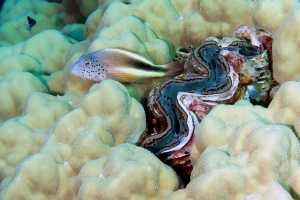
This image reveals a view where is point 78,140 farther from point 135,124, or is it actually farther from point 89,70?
point 89,70

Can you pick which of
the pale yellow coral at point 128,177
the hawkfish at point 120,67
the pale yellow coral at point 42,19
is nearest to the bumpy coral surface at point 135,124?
the pale yellow coral at point 128,177

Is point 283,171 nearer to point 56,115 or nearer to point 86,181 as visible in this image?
point 86,181

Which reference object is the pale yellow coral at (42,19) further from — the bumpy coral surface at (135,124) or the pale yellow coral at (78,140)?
the pale yellow coral at (78,140)

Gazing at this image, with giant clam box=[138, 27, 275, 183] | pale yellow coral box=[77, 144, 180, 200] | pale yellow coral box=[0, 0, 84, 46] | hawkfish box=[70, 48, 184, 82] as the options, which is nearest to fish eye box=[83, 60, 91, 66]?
hawkfish box=[70, 48, 184, 82]

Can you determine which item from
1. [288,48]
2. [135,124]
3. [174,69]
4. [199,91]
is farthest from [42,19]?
[288,48]

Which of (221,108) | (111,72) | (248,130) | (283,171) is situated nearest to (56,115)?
(111,72)

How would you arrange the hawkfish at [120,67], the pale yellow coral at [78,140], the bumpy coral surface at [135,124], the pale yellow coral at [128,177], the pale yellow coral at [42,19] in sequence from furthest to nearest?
the pale yellow coral at [42,19]
the hawkfish at [120,67]
the pale yellow coral at [78,140]
the pale yellow coral at [128,177]
the bumpy coral surface at [135,124]
